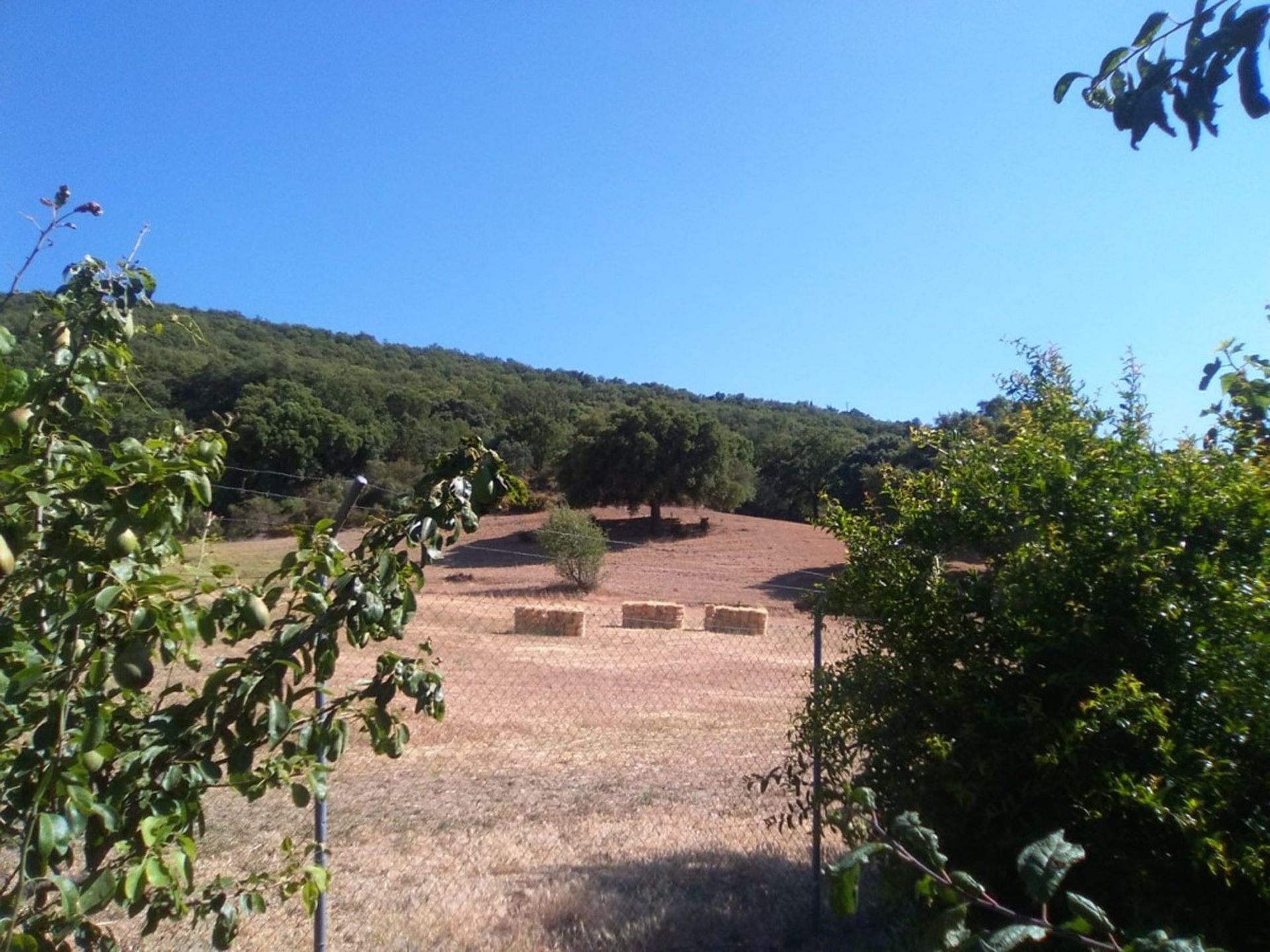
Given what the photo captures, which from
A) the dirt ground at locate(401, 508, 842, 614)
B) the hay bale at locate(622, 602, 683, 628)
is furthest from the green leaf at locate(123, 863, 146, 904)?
the dirt ground at locate(401, 508, 842, 614)

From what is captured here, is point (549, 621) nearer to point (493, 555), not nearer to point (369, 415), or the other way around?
point (369, 415)

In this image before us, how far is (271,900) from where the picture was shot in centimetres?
427

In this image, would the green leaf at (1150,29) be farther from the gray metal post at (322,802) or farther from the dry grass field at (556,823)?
the dry grass field at (556,823)

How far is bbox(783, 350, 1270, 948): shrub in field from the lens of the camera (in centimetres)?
268

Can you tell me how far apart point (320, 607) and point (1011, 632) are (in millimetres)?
2320

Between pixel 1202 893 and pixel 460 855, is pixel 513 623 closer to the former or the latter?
pixel 460 855

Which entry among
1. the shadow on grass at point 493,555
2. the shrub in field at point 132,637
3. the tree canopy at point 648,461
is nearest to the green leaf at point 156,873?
the shrub in field at point 132,637

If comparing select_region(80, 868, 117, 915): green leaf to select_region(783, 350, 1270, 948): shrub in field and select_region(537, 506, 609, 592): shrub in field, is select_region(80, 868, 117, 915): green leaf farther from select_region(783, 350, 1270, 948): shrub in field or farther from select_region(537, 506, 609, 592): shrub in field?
select_region(537, 506, 609, 592): shrub in field

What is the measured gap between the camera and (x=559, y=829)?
18.4ft

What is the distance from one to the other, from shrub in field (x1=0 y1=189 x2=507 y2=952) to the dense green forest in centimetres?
21

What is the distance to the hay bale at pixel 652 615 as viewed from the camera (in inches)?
846

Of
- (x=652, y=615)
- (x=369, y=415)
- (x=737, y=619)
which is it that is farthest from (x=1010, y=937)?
(x=369, y=415)

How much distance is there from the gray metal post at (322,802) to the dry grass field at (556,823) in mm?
524

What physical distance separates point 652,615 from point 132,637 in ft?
67.5
